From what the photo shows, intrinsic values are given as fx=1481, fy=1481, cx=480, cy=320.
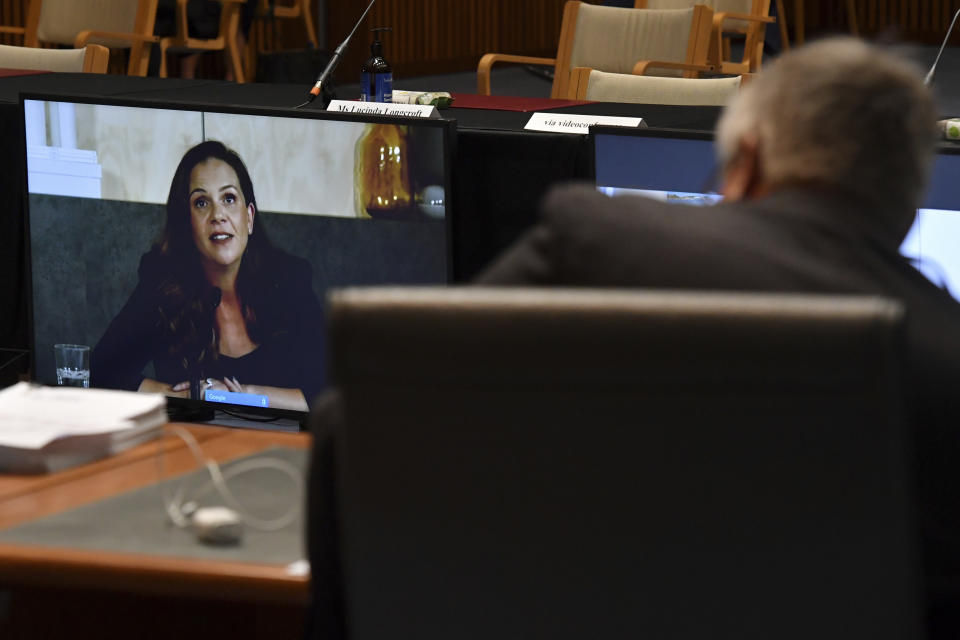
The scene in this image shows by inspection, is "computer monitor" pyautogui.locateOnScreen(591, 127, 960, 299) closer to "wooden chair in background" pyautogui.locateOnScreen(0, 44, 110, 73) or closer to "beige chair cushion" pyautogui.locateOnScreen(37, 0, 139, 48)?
"wooden chair in background" pyautogui.locateOnScreen(0, 44, 110, 73)

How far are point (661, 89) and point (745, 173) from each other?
2.70 meters

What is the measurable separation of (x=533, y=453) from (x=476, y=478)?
0.04 m

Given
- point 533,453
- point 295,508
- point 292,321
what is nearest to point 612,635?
point 533,453

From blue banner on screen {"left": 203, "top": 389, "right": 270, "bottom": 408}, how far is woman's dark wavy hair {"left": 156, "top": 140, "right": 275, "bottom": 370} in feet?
0.16

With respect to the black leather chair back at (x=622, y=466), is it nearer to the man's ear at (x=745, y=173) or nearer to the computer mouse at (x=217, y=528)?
the man's ear at (x=745, y=173)

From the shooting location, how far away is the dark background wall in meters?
1.93

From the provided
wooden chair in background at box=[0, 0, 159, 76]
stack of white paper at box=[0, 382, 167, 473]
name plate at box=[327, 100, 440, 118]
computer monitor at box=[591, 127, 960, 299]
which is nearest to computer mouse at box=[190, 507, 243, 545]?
stack of white paper at box=[0, 382, 167, 473]

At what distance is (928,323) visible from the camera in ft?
3.33

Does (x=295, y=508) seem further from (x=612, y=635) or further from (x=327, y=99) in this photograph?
(x=327, y=99)

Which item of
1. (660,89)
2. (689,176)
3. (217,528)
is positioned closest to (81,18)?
(660,89)

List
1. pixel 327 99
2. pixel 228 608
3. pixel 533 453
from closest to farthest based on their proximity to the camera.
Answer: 1. pixel 533 453
2. pixel 228 608
3. pixel 327 99

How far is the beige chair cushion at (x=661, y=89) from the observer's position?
3.63 metres

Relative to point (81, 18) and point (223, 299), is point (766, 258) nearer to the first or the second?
point (223, 299)

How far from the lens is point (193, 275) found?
2000 millimetres
